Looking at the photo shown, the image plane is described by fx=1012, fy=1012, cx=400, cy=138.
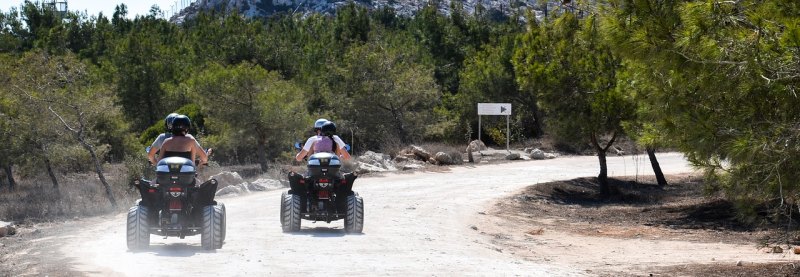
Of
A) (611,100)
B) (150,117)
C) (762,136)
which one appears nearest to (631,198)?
(611,100)

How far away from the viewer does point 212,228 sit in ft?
40.0

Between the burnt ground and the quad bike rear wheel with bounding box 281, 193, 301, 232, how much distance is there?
448 centimetres

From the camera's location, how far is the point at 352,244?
1327 centimetres

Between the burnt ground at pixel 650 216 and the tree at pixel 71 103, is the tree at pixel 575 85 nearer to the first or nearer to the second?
the burnt ground at pixel 650 216

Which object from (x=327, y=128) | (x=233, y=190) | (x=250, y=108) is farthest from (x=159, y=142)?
(x=250, y=108)

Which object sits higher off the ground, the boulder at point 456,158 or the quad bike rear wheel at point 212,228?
the quad bike rear wheel at point 212,228

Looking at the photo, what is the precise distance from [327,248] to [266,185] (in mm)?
13574

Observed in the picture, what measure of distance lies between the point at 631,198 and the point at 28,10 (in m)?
41.4

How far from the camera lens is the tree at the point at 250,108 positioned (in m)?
33.7

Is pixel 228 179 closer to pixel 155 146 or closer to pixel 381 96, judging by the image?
pixel 155 146

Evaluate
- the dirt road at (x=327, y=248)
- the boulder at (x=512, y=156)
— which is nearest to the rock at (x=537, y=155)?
the boulder at (x=512, y=156)

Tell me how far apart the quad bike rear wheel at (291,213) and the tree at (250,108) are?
61.9 feet

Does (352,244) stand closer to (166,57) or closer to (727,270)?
(727,270)

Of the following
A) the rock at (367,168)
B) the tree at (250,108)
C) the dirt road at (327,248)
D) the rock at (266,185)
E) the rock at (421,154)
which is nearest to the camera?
the dirt road at (327,248)
